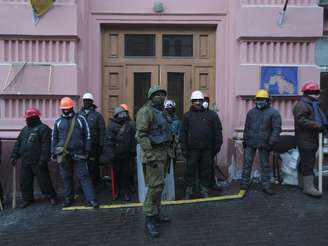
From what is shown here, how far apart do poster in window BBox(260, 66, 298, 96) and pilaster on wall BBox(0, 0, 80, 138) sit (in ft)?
11.8

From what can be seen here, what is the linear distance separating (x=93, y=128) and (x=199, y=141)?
6.27 ft

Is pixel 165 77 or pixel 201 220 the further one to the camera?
pixel 165 77

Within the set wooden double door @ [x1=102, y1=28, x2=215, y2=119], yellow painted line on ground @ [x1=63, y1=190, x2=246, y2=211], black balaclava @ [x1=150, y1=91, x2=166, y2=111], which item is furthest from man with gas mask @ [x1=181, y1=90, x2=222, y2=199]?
wooden double door @ [x1=102, y1=28, x2=215, y2=119]

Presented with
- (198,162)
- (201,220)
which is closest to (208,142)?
(198,162)

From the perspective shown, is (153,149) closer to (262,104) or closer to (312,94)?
(262,104)

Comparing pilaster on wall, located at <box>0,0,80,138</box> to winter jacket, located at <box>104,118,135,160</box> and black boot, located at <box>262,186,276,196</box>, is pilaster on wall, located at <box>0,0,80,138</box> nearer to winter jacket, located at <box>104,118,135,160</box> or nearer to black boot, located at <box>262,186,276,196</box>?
winter jacket, located at <box>104,118,135,160</box>

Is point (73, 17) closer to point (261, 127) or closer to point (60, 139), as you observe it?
point (60, 139)

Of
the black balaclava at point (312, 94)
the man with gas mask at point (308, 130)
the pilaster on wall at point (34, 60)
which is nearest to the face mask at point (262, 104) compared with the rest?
the man with gas mask at point (308, 130)

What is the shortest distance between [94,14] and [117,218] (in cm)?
431

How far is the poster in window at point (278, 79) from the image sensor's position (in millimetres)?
8297

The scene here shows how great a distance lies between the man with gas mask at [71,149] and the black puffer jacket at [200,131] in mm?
1641

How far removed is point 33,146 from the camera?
7293 millimetres

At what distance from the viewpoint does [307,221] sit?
6.18 metres

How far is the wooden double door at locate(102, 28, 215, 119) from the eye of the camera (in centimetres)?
899
